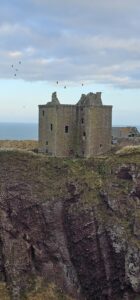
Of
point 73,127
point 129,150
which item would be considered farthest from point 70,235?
point 73,127

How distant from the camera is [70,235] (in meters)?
71.6

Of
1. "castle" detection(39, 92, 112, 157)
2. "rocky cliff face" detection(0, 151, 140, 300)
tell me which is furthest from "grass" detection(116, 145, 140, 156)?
"rocky cliff face" detection(0, 151, 140, 300)

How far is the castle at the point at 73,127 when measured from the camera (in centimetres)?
8219

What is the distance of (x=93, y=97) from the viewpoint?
273ft

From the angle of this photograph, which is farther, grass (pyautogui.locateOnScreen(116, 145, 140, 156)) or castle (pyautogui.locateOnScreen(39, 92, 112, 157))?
castle (pyautogui.locateOnScreen(39, 92, 112, 157))

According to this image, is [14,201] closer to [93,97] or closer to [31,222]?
[31,222]

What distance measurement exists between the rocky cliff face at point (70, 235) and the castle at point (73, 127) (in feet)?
28.8

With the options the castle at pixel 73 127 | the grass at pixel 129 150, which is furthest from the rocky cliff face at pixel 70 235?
the castle at pixel 73 127

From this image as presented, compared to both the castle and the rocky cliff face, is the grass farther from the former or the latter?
the rocky cliff face

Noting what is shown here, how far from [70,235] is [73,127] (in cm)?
1813

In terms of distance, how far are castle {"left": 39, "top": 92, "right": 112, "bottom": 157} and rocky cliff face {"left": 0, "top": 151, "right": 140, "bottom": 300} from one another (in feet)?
28.8

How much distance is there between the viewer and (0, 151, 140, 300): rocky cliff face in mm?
68500

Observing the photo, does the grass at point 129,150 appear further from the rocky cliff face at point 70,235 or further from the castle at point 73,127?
the rocky cliff face at point 70,235

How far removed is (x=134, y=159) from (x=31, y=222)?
16592mm
